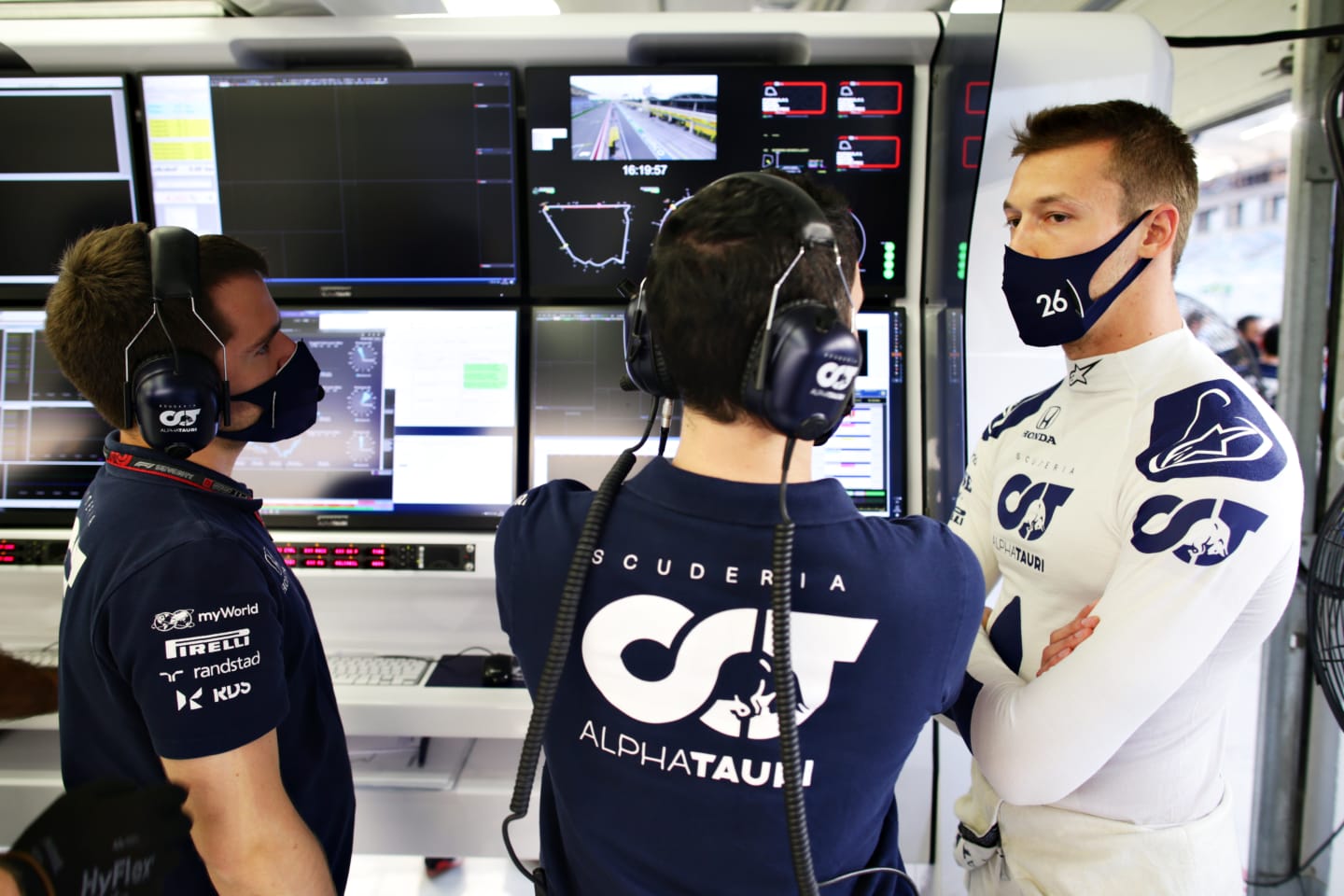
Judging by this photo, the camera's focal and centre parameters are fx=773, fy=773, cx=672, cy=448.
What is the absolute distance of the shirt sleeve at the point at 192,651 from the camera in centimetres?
97

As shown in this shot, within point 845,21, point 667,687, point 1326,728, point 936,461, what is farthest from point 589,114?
point 1326,728

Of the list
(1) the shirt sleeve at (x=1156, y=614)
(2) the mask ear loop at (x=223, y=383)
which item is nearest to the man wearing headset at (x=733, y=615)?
(1) the shirt sleeve at (x=1156, y=614)

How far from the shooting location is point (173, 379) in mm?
1064

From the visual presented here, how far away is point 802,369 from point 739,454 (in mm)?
130

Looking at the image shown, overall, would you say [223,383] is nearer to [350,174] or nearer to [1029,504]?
[350,174]

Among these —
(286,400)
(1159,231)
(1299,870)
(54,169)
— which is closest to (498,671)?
(286,400)

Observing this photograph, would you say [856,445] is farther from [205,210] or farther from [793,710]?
[205,210]

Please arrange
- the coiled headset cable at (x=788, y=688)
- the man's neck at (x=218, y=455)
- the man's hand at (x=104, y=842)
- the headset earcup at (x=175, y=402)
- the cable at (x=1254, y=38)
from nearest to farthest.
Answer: the coiled headset cable at (x=788, y=688), the man's hand at (x=104, y=842), the headset earcup at (x=175, y=402), the man's neck at (x=218, y=455), the cable at (x=1254, y=38)

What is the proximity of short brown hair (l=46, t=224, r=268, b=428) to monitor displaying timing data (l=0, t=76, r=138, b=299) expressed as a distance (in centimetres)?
109

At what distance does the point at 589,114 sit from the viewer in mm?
1928

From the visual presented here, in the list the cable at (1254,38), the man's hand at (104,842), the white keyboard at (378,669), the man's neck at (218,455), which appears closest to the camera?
the man's hand at (104,842)

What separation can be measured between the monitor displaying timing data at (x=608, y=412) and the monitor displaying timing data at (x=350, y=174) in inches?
7.8

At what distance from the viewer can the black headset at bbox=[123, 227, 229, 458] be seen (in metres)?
1.06

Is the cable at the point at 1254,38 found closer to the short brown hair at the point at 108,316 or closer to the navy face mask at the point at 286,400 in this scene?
the navy face mask at the point at 286,400
